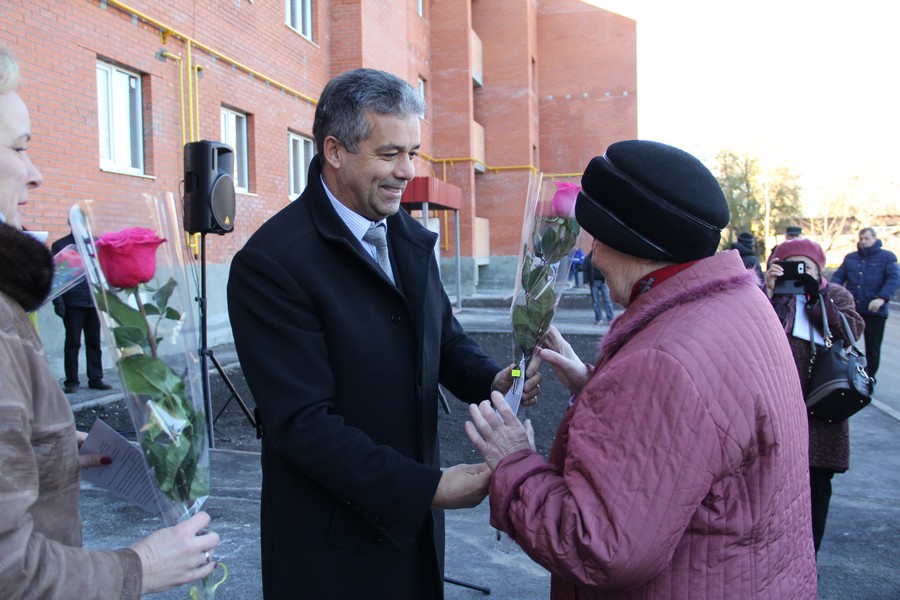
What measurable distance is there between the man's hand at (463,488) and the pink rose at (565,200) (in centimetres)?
83

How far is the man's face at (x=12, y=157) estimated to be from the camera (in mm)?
1505

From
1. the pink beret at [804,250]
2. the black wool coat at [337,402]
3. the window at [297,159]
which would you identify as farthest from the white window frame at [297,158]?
the black wool coat at [337,402]

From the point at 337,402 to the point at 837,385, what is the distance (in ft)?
9.71

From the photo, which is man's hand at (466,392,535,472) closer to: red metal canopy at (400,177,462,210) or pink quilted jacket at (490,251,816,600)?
pink quilted jacket at (490,251,816,600)

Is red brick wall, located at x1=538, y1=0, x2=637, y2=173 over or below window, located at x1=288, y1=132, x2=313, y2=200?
over

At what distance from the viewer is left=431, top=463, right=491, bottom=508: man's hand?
181cm

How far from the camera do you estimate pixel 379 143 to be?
2.00 metres

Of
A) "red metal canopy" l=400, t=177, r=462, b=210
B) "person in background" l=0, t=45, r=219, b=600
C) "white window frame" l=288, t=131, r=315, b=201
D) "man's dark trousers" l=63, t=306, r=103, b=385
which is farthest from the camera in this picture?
"red metal canopy" l=400, t=177, r=462, b=210

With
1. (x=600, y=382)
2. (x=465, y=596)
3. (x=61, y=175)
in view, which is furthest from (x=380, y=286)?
(x=61, y=175)

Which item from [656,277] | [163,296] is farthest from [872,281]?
[163,296]

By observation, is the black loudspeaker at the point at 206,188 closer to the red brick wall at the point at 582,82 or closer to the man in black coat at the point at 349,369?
the man in black coat at the point at 349,369

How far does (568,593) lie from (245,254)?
46.7 inches

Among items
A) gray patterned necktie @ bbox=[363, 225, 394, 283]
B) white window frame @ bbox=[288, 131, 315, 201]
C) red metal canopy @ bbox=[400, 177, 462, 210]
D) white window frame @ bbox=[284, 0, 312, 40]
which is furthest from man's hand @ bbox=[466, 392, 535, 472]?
red metal canopy @ bbox=[400, 177, 462, 210]

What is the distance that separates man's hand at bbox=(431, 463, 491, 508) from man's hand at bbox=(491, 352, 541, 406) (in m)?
0.45
